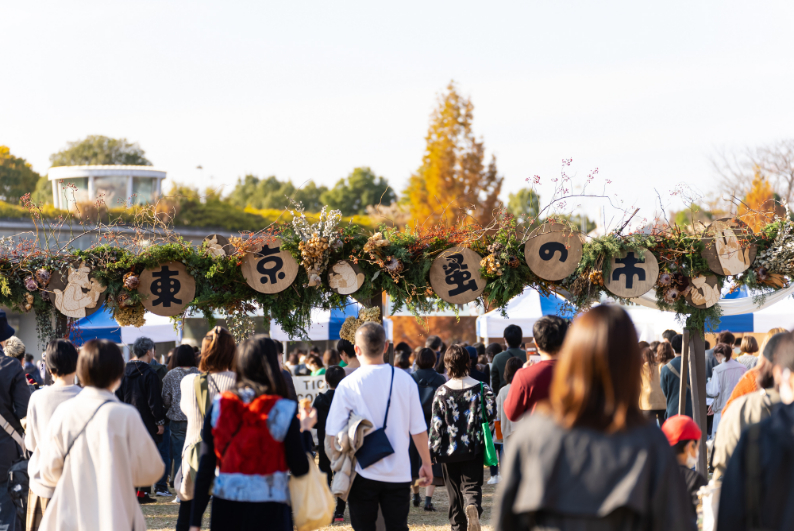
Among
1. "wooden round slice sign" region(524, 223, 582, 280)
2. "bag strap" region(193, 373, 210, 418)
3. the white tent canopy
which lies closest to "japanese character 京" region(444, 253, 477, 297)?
"wooden round slice sign" region(524, 223, 582, 280)

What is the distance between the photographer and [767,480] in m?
2.14

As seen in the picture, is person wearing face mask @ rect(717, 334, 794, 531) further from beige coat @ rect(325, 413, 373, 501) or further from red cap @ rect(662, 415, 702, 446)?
beige coat @ rect(325, 413, 373, 501)

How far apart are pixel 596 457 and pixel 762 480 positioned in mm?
644

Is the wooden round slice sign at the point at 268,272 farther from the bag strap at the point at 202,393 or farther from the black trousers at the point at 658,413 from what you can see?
the black trousers at the point at 658,413

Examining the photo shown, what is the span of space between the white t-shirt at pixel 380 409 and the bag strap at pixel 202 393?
0.73 meters

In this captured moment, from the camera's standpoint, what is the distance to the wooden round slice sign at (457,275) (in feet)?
21.1

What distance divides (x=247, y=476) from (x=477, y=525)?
2874mm

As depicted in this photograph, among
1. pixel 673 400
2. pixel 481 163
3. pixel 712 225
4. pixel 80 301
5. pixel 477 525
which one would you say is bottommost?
pixel 477 525

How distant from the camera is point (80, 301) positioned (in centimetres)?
635

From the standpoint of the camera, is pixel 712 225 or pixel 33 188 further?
pixel 33 188

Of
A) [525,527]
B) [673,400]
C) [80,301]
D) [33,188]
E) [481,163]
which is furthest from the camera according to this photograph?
[33,188]

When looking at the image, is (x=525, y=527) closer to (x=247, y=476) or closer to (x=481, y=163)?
(x=247, y=476)

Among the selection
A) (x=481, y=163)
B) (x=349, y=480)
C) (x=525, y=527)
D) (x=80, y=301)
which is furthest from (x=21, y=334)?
(x=481, y=163)

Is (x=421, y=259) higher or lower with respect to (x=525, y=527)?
higher
